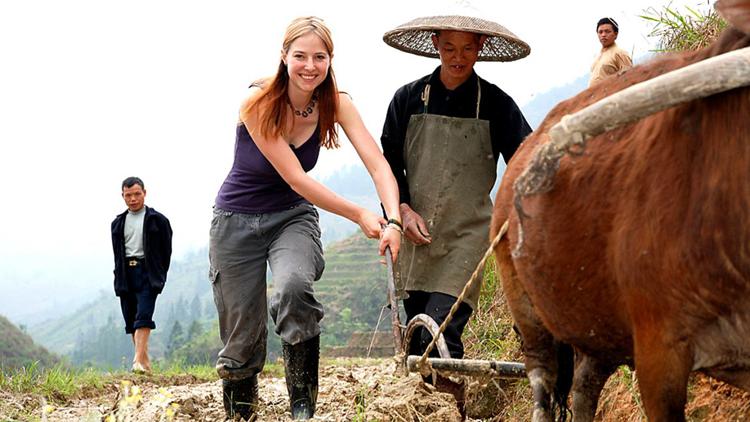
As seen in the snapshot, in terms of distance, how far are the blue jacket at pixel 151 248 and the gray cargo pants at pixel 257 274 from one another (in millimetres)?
5422

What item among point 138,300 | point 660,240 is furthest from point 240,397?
point 138,300

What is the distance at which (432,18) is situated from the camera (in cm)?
571

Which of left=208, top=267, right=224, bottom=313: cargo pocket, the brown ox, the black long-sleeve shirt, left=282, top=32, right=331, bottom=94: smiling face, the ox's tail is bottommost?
the ox's tail

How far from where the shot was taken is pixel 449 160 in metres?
5.84

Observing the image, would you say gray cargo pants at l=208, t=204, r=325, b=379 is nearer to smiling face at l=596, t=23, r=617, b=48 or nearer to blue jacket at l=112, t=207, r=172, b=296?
blue jacket at l=112, t=207, r=172, b=296

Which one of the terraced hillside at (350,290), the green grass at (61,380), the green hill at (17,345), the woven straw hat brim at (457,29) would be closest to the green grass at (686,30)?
the woven straw hat brim at (457,29)

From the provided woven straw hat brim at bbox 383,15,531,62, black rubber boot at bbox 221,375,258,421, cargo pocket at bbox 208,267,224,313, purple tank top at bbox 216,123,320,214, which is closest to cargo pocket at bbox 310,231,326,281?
purple tank top at bbox 216,123,320,214

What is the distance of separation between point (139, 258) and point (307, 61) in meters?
6.50

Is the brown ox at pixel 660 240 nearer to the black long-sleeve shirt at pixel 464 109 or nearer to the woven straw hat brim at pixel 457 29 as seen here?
the woven straw hat brim at pixel 457 29

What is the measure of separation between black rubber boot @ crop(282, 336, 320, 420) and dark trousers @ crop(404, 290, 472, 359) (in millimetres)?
561

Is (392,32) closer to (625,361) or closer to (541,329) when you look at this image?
(541,329)

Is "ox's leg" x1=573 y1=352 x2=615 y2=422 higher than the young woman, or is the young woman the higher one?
the young woman

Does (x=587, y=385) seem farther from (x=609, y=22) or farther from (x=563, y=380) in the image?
(x=609, y=22)

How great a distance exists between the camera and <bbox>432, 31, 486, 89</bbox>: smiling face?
5754 millimetres
